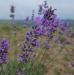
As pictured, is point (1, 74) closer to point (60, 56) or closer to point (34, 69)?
point (34, 69)

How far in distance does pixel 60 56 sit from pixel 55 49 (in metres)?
0.67

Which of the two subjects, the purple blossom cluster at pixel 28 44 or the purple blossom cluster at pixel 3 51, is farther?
the purple blossom cluster at pixel 28 44

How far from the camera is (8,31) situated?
39.5 feet

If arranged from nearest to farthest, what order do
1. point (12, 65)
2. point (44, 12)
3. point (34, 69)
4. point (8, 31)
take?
point (44, 12)
point (12, 65)
point (34, 69)
point (8, 31)

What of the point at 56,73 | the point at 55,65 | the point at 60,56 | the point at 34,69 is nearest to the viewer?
the point at 34,69

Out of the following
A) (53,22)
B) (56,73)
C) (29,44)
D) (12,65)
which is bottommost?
(56,73)

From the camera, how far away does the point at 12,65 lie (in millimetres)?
6152

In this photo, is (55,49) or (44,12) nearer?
(44,12)

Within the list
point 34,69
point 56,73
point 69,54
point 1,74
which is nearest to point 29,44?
point 1,74

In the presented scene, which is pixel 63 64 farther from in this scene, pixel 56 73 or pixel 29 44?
pixel 29 44

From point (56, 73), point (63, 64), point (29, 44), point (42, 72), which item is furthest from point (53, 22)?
point (63, 64)

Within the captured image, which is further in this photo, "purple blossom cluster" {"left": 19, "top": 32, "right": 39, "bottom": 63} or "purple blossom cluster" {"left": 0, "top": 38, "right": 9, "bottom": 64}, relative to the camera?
"purple blossom cluster" {"left": 19, "top": 32, "right": 39, "bottom": 63}

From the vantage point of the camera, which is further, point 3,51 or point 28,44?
point 28,44

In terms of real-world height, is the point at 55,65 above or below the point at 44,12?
below
